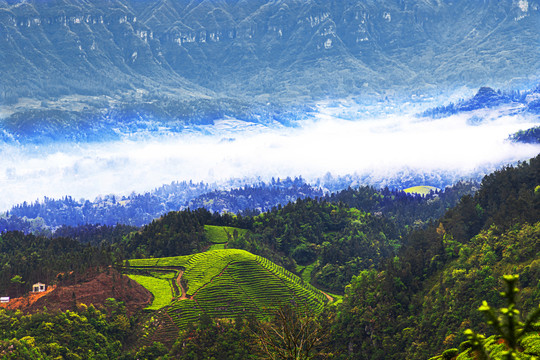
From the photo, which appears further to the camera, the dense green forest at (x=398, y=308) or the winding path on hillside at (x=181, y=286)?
the winding path on hillside at (x=181, y=286)

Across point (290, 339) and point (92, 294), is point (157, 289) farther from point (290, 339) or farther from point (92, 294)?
point (290, 339)

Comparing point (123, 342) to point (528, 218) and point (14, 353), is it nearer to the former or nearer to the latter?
point (14, 353)

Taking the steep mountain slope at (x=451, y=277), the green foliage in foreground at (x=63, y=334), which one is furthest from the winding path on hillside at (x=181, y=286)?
the steep mountain slope at (x=451, y=277)

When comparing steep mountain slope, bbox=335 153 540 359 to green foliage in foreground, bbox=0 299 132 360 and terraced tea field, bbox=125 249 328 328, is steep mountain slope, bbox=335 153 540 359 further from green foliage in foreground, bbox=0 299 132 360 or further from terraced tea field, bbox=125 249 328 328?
green foliage in foreground, bbox=0 299 132 360

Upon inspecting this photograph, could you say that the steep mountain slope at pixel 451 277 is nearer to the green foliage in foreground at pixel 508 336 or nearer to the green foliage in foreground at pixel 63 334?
the green foliage in foreground at pixel 63 334

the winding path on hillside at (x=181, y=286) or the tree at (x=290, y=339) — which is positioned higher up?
the winding path on hillside at (x=181, y=286)

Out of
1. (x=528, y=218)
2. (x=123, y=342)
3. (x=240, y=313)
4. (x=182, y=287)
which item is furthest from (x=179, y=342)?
(x=528, y=218)
